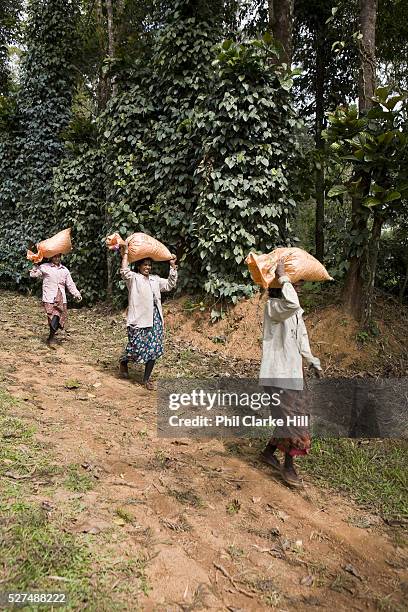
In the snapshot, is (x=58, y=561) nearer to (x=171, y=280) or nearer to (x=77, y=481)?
(x=77, y=481)

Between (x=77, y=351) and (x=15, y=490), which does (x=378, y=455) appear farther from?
(x=77, y=351)

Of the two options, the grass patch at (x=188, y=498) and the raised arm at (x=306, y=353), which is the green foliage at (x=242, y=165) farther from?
the grass patch at (x=188, y=498)

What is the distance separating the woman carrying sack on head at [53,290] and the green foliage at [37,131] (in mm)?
4796

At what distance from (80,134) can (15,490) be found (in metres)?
9.41

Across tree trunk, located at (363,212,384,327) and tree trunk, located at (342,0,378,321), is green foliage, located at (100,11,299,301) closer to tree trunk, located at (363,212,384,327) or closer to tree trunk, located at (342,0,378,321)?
tree trunk, located at (342,0,378,321)

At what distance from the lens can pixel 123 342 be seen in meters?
7.59

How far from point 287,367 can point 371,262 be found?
10.6 feet

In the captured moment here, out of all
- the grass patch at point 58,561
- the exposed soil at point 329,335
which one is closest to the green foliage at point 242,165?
the exposed soil at point 329,335

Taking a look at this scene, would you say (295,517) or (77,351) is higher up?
(77,351)

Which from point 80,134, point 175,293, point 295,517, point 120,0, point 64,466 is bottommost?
point 295,517

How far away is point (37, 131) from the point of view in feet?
39.3

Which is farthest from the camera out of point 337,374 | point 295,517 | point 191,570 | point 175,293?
point 175,293

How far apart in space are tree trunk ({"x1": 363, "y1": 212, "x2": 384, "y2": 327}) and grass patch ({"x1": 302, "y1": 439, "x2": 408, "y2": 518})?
84.7 inches

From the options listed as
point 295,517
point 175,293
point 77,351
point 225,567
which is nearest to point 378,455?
point 295,517
